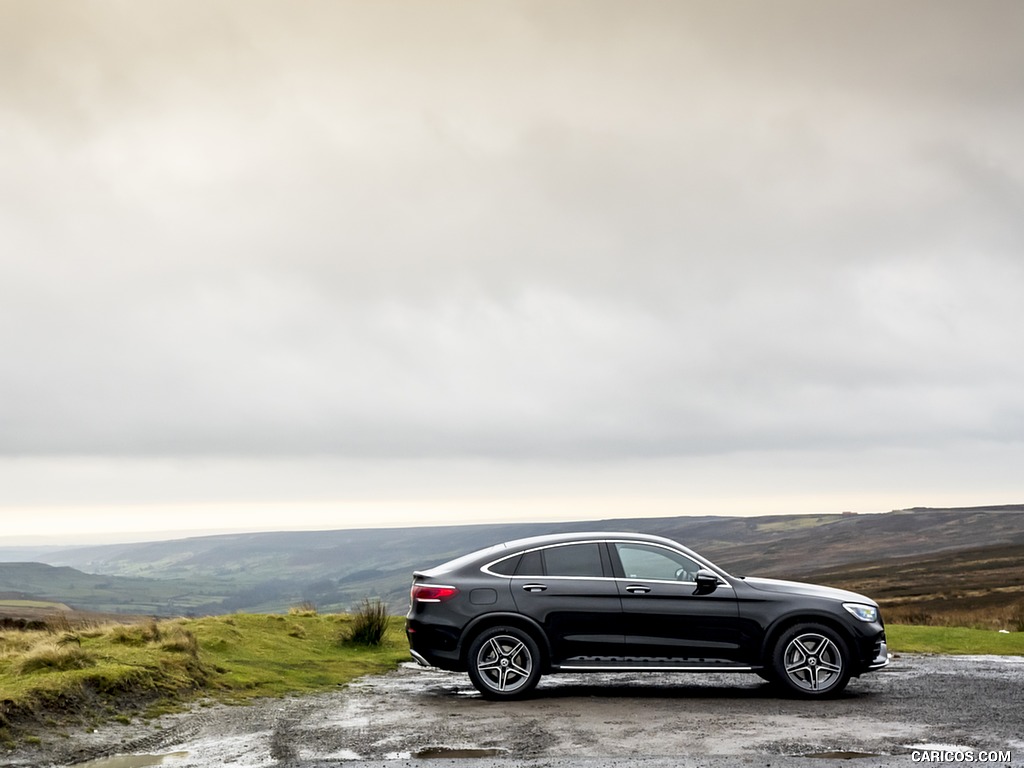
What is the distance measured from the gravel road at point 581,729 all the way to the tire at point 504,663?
267 mm

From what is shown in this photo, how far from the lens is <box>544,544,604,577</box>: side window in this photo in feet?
41.9

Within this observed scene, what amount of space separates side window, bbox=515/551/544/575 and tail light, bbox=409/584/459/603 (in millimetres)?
844

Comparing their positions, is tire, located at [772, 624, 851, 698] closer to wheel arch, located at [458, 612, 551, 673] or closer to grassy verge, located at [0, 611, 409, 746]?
wheel arch, located at [458, 612, 551, 673]

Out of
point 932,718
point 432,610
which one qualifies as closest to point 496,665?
point 432,610

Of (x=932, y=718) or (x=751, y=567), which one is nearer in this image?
(x=932, y=718)

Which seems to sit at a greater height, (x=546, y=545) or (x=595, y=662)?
(x=546, y=545)

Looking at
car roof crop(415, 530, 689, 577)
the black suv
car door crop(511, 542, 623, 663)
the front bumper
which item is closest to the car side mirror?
the black suv

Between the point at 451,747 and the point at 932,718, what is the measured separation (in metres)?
4.97

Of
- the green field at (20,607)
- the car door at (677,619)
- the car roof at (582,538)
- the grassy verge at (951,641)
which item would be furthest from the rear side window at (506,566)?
the green field at (20,607)

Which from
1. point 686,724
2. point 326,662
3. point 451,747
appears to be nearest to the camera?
point 451,747

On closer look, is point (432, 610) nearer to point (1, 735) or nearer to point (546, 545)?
point (546, 545)

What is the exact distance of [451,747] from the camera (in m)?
9.31

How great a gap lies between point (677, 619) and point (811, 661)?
166cm

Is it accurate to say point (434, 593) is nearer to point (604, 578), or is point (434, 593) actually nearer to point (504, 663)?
point (504, 663)
